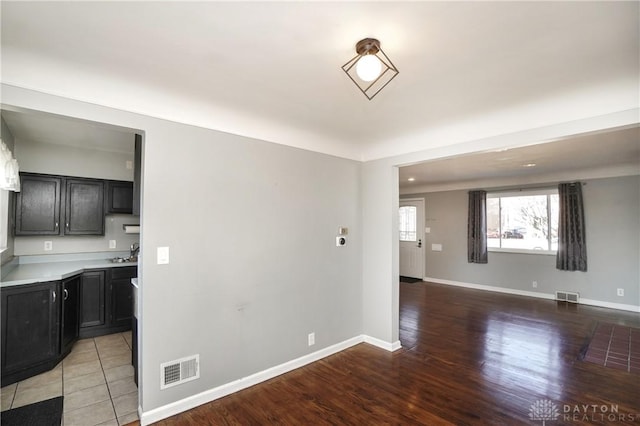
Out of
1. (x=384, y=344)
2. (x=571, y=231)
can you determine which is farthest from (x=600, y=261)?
(x=384, y=344)

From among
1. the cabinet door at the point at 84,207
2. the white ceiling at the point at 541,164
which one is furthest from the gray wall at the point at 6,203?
the white ceiling at the point at 541,164

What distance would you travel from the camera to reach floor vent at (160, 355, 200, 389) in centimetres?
227

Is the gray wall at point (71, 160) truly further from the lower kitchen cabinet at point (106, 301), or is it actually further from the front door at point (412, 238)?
the front door at point (412, 238)

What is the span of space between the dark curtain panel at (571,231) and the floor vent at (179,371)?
6.64m

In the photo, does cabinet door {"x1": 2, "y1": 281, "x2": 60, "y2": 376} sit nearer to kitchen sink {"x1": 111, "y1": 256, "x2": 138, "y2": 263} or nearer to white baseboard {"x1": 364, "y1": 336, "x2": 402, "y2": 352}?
kitchen sink {"x1": 111, "y1": 256, "x2": 138, "y2": 263}

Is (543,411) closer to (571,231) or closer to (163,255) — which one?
(163,255)

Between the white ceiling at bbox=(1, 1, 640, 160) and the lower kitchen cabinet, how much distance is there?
2.76 meters

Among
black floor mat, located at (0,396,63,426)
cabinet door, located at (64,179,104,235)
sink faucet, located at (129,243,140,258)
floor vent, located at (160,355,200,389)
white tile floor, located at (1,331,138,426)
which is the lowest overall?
white tile floor, located at (1,331,138,426)

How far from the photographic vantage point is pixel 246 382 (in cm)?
269

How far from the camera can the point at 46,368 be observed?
2947mm

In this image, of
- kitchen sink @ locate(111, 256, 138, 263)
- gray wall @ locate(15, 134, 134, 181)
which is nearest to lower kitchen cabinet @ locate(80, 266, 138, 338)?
kitchen sink @ locate(111, 256, 138, 263)

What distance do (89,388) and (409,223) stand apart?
7.35 m

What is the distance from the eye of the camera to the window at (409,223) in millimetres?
8094

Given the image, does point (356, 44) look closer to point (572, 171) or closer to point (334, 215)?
point (334, 215)
